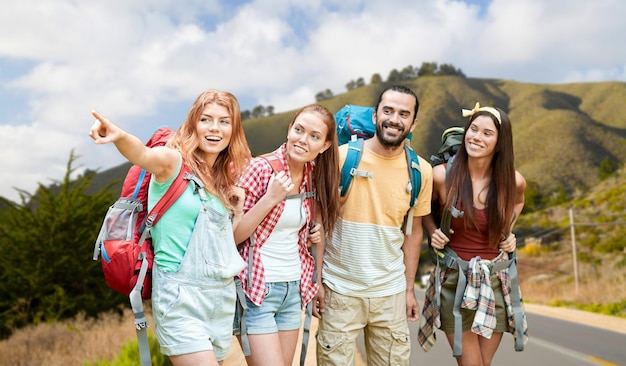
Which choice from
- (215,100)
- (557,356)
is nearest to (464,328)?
(215,100)

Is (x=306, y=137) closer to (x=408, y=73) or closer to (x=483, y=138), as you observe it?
(x=483, y=138)

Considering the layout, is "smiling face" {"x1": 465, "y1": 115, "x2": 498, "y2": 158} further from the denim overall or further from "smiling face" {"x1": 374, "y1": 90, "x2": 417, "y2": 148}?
the denim overall

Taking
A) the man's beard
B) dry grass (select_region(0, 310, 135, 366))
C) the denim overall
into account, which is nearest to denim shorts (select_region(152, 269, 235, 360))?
the denim overall

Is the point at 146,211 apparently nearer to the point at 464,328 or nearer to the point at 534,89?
the point at 464,328

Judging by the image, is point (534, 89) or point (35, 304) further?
point (534, 89)

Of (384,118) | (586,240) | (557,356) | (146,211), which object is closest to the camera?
(146,211)

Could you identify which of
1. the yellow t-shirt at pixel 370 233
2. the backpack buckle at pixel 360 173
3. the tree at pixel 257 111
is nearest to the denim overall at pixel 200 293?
the yellow t-shirt at pixel 370 233

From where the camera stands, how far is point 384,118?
4098 mm

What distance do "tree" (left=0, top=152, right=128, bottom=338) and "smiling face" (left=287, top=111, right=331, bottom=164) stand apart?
964cm

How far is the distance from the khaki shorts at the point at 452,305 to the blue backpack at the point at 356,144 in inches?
25.3

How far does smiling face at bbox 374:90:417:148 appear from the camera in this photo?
160 inches

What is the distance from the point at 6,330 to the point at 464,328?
10831 mm

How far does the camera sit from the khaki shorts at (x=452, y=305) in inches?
171

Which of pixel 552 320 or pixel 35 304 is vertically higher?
pixel 35 304
